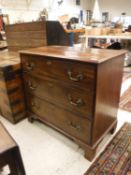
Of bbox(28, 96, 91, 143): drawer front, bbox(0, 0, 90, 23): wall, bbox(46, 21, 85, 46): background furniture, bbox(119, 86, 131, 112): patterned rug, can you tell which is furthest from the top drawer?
bbox(0, 0, 90, 23): wall

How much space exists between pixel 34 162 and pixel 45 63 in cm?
82

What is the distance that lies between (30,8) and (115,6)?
5084 mm

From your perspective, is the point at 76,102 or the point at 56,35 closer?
the point at 76,102

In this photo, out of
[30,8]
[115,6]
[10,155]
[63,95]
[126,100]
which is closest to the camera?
[10,155]

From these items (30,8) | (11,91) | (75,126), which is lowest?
(75,126)

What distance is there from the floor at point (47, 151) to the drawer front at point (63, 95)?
409mm

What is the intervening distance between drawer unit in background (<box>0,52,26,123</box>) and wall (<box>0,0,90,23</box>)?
3.98m

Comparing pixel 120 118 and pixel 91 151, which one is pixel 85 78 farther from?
pixel 120 118

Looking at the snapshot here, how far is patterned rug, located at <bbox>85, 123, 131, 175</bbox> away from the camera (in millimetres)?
1100

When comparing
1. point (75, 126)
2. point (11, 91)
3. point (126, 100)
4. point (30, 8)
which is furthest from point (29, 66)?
point (30, 8)

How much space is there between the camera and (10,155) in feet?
1.87

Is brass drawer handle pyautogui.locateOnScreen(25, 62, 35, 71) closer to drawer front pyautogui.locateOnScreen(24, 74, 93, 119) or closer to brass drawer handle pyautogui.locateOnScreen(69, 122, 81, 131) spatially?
drawer front pyautogui.locateOnScreen(24, 74, 93, 119)

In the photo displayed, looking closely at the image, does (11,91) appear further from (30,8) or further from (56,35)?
(30,8)

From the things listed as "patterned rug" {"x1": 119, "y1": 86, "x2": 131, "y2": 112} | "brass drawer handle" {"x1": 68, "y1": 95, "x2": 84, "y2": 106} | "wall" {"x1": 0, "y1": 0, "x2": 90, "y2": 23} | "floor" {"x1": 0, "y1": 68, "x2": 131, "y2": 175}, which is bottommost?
"floor" {"x1": 0, "y1": 68, "x2": 131, "y2": 175}
